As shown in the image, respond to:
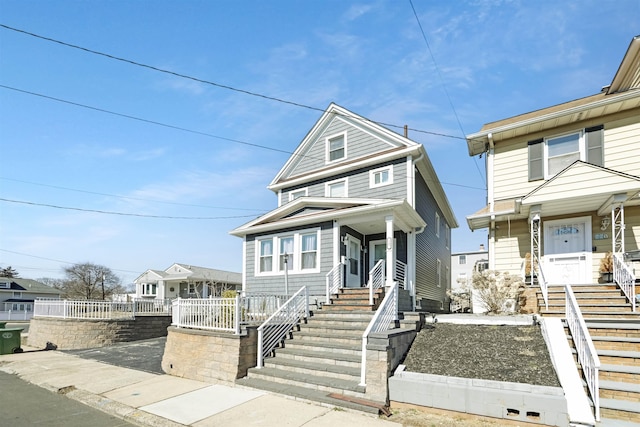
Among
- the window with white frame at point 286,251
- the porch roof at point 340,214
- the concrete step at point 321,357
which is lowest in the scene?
the concrete step at point 321,357

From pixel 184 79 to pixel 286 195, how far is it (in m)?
7.97

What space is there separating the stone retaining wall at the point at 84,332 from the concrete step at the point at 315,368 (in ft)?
32.7

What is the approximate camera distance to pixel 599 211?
10.3m

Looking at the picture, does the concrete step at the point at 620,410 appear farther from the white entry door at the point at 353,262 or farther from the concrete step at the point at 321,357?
the white entry door at the point at 353,262

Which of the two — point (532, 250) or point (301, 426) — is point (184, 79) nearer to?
point (301, 426)

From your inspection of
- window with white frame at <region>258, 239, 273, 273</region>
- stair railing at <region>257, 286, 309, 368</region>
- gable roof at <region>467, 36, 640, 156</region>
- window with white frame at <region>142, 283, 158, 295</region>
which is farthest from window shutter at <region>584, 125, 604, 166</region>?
window with white frame at <region>142, 283, 158, 295</region>

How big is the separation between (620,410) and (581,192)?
20.4ft

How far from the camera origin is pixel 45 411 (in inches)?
259

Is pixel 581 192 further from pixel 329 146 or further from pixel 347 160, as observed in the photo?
pixel 329 146

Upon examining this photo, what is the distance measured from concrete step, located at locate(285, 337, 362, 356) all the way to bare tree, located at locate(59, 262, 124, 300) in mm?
48154

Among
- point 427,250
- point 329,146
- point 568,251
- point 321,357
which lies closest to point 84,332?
point 321,357

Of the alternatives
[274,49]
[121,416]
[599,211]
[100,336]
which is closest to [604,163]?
[599,211]

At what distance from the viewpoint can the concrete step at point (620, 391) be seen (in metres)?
5.40

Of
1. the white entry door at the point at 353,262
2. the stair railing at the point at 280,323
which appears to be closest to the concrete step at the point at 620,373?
the stair railing at the point at 280,323
